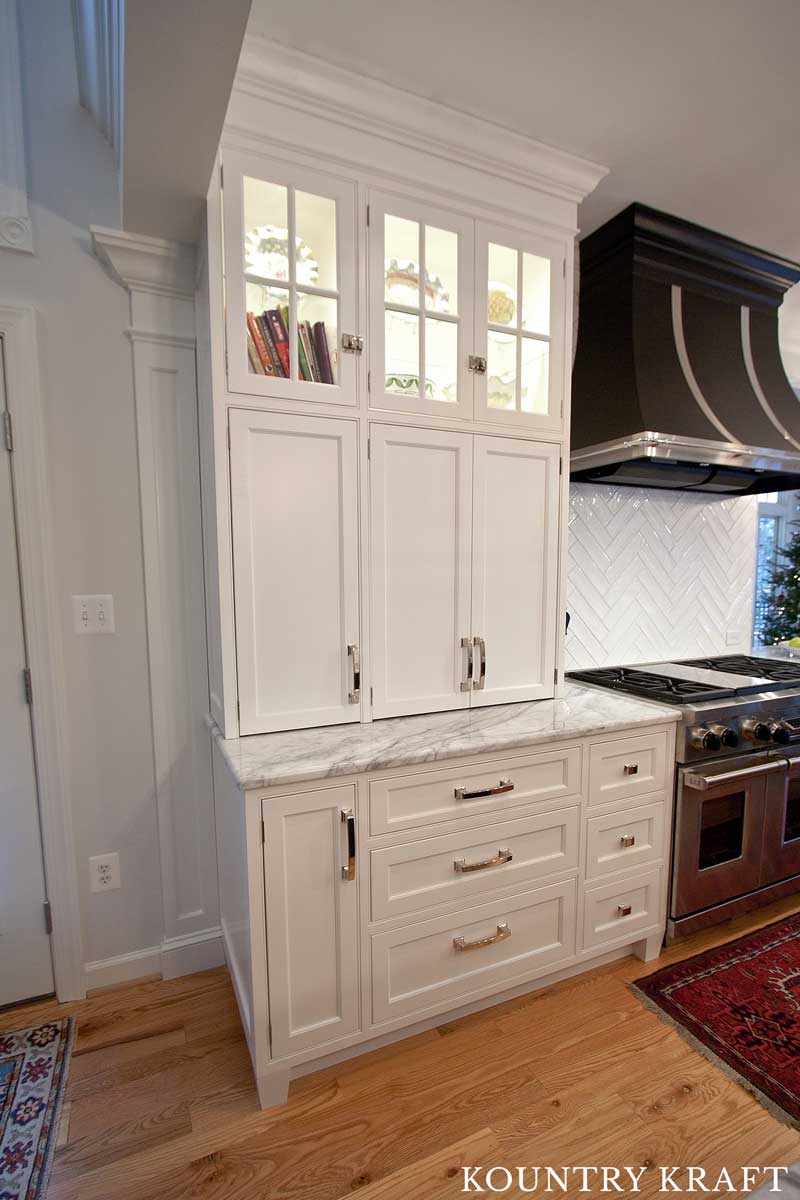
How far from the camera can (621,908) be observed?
6.10 feet

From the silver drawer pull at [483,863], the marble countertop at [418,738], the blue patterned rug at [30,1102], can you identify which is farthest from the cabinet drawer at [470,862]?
the blue patterned rug at [30,1102]

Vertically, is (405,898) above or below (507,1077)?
above

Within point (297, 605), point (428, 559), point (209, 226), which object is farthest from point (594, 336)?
point (297, 605)

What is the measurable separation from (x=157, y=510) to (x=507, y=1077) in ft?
6.50

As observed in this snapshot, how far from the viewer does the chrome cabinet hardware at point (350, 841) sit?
1398 millimetres

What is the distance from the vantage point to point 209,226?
145 centimetres

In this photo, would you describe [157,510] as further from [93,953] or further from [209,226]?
[93,953]

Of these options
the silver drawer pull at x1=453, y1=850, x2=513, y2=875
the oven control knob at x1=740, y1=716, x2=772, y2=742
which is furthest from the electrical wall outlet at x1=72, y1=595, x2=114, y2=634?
the oven control knob at x1=740, y1=716, x2=772, y2=742

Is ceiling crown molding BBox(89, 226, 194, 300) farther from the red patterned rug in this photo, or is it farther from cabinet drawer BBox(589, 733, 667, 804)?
the red patterned rug

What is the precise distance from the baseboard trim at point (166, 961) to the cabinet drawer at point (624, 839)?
4.46ft

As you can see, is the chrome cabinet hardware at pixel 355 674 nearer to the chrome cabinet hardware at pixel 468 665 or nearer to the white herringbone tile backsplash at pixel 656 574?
Result: the chrome cabinet hardware at pixel 468 665

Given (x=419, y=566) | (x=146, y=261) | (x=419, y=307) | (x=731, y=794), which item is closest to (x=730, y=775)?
(x=731, y=794)

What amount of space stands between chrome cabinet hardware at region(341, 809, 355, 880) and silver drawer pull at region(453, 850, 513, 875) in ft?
1.07

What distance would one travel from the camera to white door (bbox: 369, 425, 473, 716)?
5.57 ft
